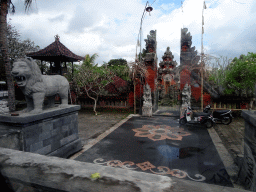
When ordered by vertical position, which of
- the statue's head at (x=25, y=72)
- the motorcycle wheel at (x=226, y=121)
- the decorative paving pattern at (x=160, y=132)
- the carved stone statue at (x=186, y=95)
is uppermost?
the statue's head at (x=25, y=72)

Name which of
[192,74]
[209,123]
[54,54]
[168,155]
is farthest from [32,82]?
[192,74]

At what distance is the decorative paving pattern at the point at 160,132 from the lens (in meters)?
6.67

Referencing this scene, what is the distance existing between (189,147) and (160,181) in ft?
15.3

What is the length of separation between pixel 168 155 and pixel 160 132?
249 centimetres

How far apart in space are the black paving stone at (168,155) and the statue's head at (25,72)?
2417mm

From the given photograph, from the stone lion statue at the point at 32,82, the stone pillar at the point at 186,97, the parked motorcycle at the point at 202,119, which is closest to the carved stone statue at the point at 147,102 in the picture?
the stone pillar at the point at 186,97

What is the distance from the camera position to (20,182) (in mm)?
1404

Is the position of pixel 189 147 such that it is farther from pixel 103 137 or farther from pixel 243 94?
pixel 243 94

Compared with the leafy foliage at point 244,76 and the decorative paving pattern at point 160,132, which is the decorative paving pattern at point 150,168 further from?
the leafy foliage at point 244,76

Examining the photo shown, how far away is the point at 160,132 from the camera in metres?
7.37

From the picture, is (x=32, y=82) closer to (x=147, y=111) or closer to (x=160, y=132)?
(x=160, y=132)

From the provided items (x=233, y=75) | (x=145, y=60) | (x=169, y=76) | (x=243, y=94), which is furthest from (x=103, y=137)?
(x=169, y=76)

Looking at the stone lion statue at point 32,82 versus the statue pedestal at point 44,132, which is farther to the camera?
the stone lion statue at point 32,82

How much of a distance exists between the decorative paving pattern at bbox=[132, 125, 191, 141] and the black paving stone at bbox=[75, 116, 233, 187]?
13 cm
